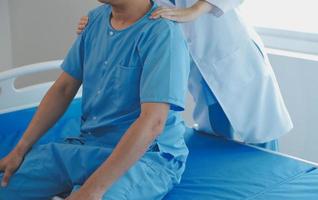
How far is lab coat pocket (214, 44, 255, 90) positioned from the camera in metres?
1.72

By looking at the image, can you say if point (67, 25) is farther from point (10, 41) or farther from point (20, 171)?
point (20, 171)

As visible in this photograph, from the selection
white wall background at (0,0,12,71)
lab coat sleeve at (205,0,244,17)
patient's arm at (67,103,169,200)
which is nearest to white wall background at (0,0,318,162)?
white wall background at (0,0,12,71)

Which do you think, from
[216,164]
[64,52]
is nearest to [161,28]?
[216,164]

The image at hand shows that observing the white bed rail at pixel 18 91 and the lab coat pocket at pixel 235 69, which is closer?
the lab coat pocket at pixel 235 69

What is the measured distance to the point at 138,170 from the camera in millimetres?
1379

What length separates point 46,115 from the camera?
62.3 inches

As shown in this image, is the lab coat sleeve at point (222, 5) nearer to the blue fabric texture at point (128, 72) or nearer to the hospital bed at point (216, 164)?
the blue fabric texture at point (128, 72)

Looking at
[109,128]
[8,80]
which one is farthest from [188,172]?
[8,80]

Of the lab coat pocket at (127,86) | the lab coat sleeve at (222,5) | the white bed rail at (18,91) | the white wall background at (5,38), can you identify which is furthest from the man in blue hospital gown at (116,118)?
the white wall background at (5,38)

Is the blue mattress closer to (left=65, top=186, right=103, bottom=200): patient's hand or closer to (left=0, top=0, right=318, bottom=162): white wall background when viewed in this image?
(left=65, top=186, right=103, bottom=200): patient's hand

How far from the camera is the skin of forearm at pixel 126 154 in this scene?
1271mm

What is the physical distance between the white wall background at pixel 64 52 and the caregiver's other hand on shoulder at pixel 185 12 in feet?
2.58

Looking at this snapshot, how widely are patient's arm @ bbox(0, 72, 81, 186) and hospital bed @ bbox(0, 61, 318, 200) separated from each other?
248 millimetres

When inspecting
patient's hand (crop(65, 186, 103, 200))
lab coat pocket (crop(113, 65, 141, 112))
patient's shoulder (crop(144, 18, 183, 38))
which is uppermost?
patient's shoulder (crop(144, 18, 183, 38))
